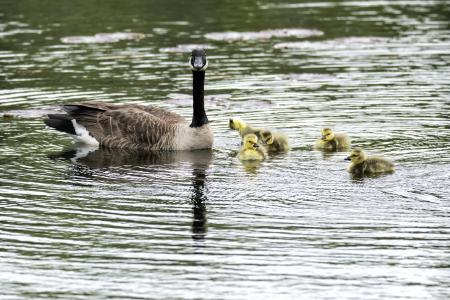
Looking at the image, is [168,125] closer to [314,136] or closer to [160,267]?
[314,136]

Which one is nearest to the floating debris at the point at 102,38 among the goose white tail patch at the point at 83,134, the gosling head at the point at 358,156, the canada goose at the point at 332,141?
the goose white tail patch at the point at 83,134

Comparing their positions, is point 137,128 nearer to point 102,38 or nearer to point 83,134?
point 83,134

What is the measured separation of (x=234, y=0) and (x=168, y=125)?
15270 mm

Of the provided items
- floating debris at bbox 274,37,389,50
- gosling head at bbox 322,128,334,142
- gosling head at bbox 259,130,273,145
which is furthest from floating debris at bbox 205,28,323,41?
gosling head at bbox 322,128,334,142

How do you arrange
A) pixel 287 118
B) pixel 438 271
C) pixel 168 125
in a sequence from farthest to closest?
pixel 287 118 → pixel 168 125 → pixel 438 271

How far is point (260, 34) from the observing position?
26.5 metres

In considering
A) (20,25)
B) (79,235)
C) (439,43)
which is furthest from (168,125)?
(20,25)

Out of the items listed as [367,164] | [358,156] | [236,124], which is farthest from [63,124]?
[367,164]

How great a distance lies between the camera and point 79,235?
12.0m

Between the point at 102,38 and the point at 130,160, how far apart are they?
10.4 meters

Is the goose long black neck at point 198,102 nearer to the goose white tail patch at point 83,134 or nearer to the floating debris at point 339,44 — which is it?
the goose white tail patch at point 83,134

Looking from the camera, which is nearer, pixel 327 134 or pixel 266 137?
pixel 327 134

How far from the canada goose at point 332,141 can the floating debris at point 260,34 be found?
397 inches

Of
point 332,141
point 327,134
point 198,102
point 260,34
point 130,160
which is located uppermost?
point 260,34
